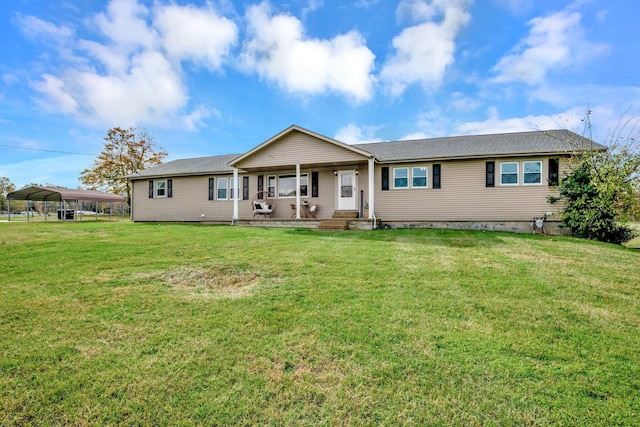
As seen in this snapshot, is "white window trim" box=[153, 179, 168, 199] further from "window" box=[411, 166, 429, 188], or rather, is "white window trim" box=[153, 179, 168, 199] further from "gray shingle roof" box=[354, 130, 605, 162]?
"window" box=[411, 166, 429, 188]

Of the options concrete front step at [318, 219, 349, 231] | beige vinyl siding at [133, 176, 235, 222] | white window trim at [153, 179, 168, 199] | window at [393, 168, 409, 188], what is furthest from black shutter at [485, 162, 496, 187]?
white window trim at [153, 179, 168, 199]

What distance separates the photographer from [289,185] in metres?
16.1

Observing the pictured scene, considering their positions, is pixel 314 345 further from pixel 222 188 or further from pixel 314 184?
pixel 222 188

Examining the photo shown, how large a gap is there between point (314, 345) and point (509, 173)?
43.6 feet

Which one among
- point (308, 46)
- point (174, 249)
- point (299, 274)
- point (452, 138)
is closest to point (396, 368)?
point (299, 274)

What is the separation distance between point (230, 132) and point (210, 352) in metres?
23.3

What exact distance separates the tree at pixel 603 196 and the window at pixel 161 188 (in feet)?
→ 65.0

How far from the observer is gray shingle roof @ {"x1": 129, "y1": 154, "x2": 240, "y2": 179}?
1716 centimetres

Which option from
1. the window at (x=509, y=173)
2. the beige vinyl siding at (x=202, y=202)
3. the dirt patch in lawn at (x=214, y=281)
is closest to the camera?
the dirt patch in lawn at (x=214, y=281)

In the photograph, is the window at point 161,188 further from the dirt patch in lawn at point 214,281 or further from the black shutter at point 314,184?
the dirt patch in lawn at point 214,281

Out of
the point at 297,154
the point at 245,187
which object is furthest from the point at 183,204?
the point at 297,154

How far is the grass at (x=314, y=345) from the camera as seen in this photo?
7.28 feet

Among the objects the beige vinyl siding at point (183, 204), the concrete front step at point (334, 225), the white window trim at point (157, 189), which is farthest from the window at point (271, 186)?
the white window trim at point (157, 189)

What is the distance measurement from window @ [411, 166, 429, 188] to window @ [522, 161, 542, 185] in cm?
391
